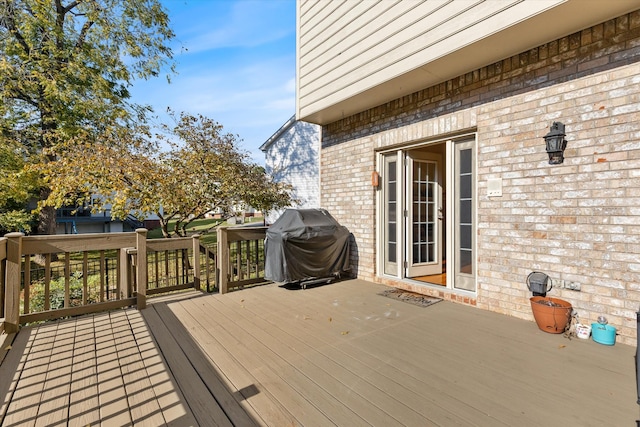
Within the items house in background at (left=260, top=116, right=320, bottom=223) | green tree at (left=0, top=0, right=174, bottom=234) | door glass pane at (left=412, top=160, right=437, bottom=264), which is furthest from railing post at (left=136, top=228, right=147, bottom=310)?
house in background at (left=260, top=116, right=320, bottom=223)

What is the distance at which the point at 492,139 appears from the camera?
348 cm

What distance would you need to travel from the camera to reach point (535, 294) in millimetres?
3111

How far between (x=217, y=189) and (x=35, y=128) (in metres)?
6.78

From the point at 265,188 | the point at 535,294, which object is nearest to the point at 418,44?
the point at 535,294

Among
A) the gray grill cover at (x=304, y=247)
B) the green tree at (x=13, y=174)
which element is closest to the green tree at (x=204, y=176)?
the gray grill cover at (x=304, y=247)

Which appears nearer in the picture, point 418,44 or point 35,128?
point 418,44

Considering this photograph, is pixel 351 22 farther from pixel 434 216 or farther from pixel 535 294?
pixel 535 294

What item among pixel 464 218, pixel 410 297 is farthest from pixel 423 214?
pixel 410 297

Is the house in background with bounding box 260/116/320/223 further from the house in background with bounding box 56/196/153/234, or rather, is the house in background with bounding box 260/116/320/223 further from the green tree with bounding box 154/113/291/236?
the house in background with bounding box 56/196/153/234

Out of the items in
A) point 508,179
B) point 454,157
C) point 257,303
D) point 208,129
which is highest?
point 208,129

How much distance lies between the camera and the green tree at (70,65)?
26.4 feet

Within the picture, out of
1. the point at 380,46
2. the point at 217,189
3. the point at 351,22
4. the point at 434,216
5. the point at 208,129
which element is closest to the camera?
the point at 380,46

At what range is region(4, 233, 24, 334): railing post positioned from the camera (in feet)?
9.77

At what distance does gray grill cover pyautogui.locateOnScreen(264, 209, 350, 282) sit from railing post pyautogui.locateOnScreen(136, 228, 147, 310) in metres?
1.63
